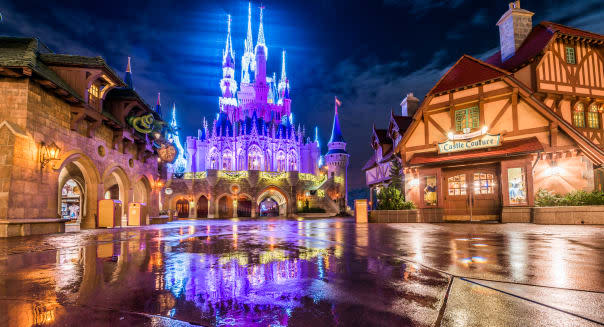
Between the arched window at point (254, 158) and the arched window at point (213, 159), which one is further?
the arched window at point (213, 159)

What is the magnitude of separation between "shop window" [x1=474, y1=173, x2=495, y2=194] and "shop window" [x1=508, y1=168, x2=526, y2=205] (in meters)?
1.47

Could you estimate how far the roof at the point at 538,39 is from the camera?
17266 mm

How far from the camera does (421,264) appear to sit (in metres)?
4.90

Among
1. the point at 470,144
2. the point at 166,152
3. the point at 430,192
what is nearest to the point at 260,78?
the point at 166,152

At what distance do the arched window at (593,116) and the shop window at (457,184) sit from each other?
7.52 meters

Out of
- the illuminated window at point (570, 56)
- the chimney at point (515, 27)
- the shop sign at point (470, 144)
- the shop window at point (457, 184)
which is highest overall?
the chimney at point (515, 27)

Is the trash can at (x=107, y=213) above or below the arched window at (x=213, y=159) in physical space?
below

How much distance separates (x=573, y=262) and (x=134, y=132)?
68.8 ft

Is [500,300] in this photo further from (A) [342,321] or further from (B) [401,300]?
(A) [342,321]

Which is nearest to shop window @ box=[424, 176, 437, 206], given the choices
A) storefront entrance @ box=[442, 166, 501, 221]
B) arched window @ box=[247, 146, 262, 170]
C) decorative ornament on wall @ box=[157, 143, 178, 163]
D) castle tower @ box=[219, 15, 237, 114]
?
storefront entrance @ box=[442, 166, 501, 221]

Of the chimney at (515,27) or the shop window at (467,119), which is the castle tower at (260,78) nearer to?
the chimney at (515,27)

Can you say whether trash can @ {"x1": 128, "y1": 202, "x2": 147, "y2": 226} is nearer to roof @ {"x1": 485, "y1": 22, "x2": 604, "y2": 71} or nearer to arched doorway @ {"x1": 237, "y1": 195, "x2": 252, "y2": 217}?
roof @ {"x1": 485, "y1": 22, "x2": 604, "y2": 71}

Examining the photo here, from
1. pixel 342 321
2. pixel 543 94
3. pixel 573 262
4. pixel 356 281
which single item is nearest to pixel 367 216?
pixel 543 94

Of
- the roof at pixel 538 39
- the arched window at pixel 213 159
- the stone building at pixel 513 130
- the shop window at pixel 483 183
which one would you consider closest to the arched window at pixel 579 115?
the stone building at pixel 513 130
